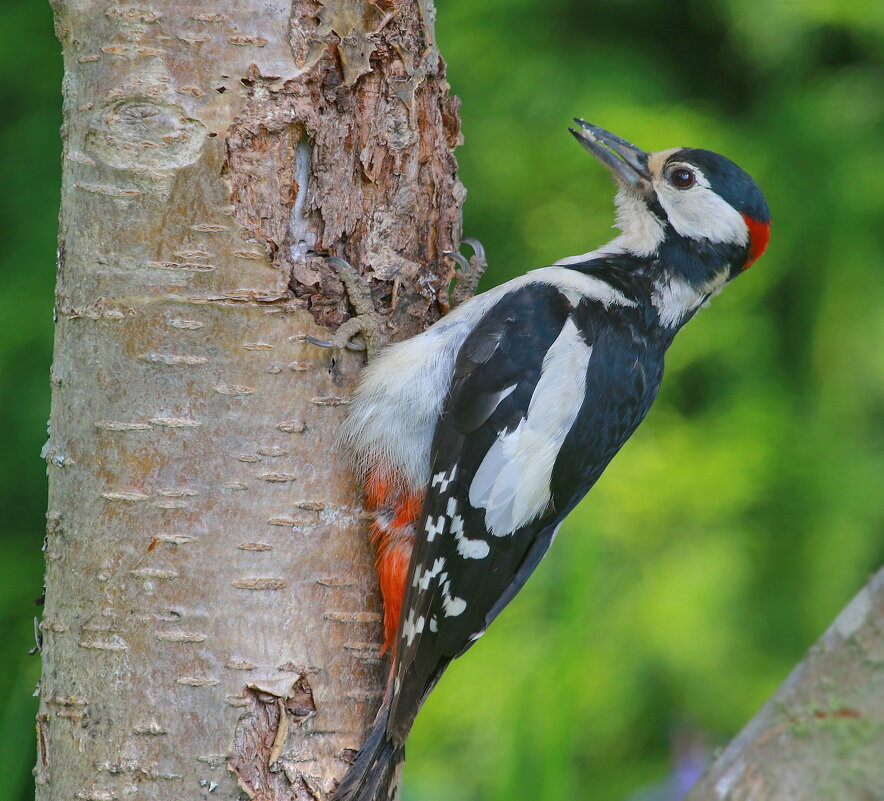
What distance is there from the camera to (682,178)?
2.15 metres

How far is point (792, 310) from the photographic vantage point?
3.05 metres

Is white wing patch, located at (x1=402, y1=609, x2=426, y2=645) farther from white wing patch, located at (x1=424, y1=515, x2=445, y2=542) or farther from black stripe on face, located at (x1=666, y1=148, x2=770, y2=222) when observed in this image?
black stripe on face, located at (x1=666, y1=148, x2=770, y2=222)

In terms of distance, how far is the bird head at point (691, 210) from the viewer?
6.97ft

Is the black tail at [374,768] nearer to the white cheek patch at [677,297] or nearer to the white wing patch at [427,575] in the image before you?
the white wing patch at [427,575]

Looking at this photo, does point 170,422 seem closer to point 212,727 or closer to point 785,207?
point 212,727

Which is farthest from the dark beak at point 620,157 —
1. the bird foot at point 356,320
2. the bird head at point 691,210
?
the bird foot at point 356,320

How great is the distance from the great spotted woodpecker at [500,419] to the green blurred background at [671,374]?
723 mm

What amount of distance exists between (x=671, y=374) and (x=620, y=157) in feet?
3.05

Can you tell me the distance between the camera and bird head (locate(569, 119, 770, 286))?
2123 mm

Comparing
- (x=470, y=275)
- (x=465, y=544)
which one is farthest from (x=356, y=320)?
(x=470, y=275)

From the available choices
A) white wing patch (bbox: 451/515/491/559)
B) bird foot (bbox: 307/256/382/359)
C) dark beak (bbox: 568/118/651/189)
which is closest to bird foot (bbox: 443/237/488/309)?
dark beak (bbox: 568/118/651/189)

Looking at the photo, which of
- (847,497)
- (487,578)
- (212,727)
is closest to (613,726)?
(847,497)

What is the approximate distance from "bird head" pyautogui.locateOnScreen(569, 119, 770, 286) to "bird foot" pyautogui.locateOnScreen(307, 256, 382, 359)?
71 centimetres

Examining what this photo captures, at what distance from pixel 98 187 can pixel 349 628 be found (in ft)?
2.54
